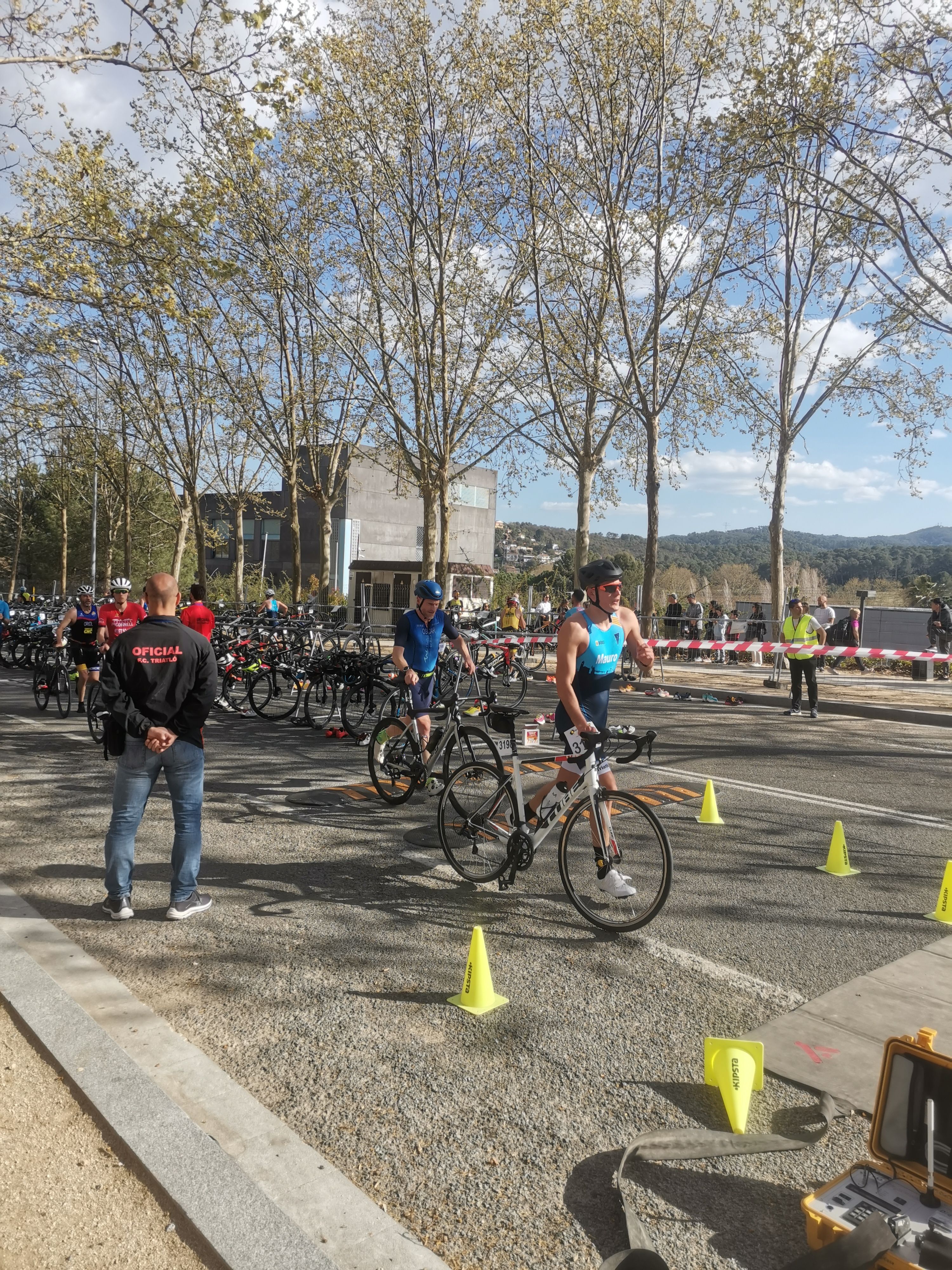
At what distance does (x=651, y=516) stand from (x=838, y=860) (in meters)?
16.7

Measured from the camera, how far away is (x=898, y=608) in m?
27.0

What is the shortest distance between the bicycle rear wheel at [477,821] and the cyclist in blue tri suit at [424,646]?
1.60m

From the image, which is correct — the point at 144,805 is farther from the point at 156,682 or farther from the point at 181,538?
the point at 181,538

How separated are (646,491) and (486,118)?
9.08 m

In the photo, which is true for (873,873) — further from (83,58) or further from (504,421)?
(504,421)

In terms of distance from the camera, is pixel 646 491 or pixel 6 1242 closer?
pixel 6 1242

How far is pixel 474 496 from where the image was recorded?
68188mm

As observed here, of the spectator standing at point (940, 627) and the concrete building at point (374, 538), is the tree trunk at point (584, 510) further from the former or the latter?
the concrete building at point (374, 538)

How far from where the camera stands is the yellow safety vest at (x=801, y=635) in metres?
13.5

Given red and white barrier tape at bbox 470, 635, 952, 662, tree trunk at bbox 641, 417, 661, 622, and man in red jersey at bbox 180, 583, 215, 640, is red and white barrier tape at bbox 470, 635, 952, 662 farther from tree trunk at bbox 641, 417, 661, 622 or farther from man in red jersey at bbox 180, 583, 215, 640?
man in red jersey at bbox 180, 583, 215, 640

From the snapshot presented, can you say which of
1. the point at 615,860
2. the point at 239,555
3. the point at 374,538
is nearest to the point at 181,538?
the point at 239,555

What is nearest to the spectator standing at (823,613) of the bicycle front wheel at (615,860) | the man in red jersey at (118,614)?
the man in red jersey at (118,614)

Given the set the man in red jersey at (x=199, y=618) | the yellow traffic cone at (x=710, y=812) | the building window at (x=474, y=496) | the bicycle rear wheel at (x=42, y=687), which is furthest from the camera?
the building window at (x=474, y=496)

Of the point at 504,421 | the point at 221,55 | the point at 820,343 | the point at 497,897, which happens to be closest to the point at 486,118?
the point at 504,421
